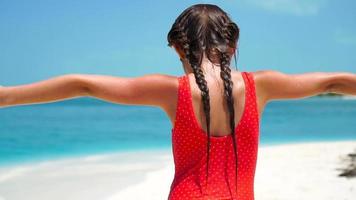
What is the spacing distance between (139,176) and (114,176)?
2.02 ft

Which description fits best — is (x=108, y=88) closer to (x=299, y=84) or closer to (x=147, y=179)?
(x=299, y=84)

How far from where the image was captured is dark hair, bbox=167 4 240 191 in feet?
6.71

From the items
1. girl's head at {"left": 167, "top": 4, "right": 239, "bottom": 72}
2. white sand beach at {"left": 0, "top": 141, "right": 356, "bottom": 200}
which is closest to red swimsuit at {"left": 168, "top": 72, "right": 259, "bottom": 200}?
girl's head at {"left": 167, "top": 4, "right": 239, "bottom": 72}

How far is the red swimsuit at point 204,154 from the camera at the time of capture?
1.99 m

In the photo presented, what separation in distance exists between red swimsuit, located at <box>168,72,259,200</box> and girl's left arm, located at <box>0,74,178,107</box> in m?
0.06

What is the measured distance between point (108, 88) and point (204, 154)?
40 cm

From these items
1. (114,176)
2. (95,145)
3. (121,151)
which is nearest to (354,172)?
(114,176)

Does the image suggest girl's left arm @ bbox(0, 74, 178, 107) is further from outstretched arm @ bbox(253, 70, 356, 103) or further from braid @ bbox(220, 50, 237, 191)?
outstretched arm @ bbox(253, 70, 356, 103)

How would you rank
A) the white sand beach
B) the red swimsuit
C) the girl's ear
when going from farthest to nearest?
1. the white sand beach
2. the girl's ear
3. the red swimsuit

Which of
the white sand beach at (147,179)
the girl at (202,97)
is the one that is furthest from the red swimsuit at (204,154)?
the white sand beach at (147,179)

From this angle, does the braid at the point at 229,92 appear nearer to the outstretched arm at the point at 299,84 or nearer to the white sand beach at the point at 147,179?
the outstretched arm at the point at 299,84

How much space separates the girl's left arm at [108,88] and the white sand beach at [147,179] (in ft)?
21.7

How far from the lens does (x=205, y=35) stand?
2.05 meters

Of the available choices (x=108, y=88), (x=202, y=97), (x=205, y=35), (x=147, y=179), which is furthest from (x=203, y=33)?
(x=147, y=179)
